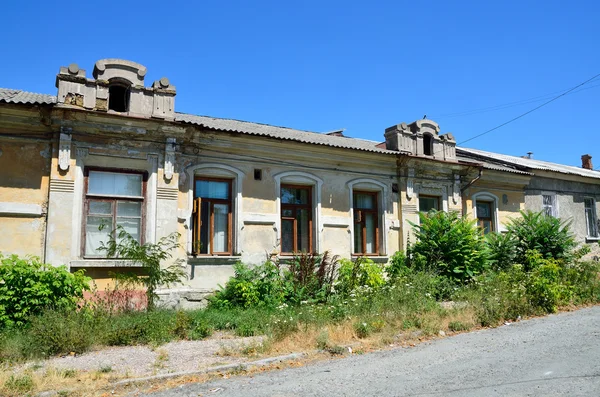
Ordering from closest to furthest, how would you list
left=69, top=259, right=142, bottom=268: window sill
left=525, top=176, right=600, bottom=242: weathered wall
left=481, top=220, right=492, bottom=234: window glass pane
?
left=69, top=259, right=142, bottom=268: window sill → left=481, top=220, right=492, bottom=234: window glass pane → left=525, top=176, right=600, bottom=242: weathered wall

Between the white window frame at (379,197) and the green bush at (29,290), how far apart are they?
7.24 meters

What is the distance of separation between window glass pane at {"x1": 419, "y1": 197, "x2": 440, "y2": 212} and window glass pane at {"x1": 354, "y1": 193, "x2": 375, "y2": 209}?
6.00 ft

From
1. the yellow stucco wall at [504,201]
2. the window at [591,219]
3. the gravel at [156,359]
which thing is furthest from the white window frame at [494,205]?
the gravel at [156,359]

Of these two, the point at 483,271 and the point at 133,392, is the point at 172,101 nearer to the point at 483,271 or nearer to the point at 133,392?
the point at 133,392

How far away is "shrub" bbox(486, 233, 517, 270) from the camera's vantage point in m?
14.7

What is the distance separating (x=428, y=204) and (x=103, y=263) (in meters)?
9.57

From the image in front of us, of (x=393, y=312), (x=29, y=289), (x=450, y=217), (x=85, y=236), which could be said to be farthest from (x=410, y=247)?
(x=29, y=289)

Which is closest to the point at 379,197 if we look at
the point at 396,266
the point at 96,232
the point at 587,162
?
the point at 396,266

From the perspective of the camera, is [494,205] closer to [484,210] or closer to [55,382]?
[484,210]

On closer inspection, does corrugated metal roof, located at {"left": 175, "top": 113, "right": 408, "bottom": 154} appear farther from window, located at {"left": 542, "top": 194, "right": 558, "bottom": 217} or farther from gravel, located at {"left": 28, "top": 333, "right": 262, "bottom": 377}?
window, located at {"left": 542, "top": 194, "right": 558, "bottom": 217}

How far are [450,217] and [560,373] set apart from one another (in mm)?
8116

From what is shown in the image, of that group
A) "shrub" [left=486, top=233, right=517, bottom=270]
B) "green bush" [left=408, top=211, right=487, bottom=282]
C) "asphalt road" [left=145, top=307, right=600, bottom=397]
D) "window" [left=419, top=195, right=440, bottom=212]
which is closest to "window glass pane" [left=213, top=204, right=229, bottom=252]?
"green bush" [left=408, top=211, right=487, bottom=282]

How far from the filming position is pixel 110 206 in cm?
1048

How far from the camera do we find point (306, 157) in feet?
42.1
